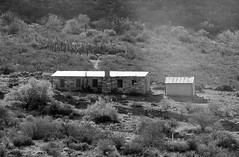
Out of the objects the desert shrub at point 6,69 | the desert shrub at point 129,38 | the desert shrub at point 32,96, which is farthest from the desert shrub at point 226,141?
the desert shrub at point 129,38

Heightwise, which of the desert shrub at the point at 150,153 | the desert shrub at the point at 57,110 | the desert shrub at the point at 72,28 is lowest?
the desert shrub at the point at 150,153

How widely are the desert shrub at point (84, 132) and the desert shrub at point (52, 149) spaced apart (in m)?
1.69

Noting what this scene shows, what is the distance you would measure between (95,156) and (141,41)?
44322mm

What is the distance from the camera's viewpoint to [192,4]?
90500 mm

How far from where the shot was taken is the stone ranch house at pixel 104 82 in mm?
39531

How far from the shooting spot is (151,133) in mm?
27219

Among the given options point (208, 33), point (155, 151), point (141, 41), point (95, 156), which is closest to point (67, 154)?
point (95, 156)

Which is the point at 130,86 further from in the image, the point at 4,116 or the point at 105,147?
the point at 105,147

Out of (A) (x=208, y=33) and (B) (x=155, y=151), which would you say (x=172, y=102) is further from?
(A) (x=208, y=33)

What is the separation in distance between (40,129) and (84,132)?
2469 mm

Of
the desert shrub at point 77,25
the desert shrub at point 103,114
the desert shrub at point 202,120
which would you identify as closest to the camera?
the desert shrub at point 202,120

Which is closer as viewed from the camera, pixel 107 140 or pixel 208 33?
pixel 107 140

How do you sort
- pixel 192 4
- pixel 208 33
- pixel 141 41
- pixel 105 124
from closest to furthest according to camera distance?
pixel 105 124 → pixel 141 41 → pixel 208 33 → pixel 192 4

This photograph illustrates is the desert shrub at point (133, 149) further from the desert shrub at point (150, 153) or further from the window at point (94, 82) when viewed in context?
the window at point (94, 82)
